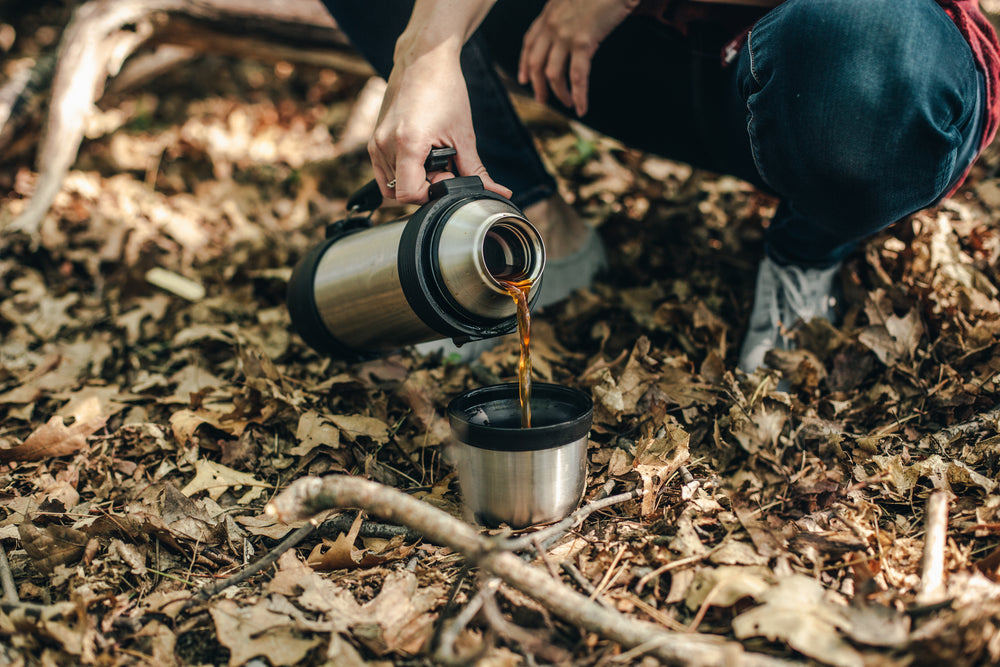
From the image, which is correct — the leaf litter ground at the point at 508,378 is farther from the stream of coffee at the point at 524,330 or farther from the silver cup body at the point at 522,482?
the stream of coffee at the point at 524,330

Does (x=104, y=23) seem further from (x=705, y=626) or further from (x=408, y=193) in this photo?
(x=705, y=626)

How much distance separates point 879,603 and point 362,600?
1.07 metres

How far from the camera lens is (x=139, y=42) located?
369cm

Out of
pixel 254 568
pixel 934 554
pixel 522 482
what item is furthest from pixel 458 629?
pixel 934 554

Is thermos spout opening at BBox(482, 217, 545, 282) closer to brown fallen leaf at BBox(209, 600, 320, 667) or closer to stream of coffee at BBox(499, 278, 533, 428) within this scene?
stream of coffee at BBox(499, 278, 533, 428)

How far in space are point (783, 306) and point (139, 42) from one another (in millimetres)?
3455

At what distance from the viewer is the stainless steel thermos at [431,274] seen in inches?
71.4

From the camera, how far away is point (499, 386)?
1969 millimetres

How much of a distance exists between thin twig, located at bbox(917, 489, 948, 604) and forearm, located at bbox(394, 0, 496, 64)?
1.66 metres

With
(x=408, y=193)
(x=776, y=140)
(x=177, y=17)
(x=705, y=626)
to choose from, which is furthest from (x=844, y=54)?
(x=177, y=17)

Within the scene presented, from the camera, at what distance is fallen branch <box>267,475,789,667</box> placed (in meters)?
1.22

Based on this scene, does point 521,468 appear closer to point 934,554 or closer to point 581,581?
point 581,581

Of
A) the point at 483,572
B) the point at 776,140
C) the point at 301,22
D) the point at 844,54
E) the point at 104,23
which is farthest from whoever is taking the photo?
the point at 301,22

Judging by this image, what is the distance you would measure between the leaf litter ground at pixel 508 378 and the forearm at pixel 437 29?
3.45 ft
